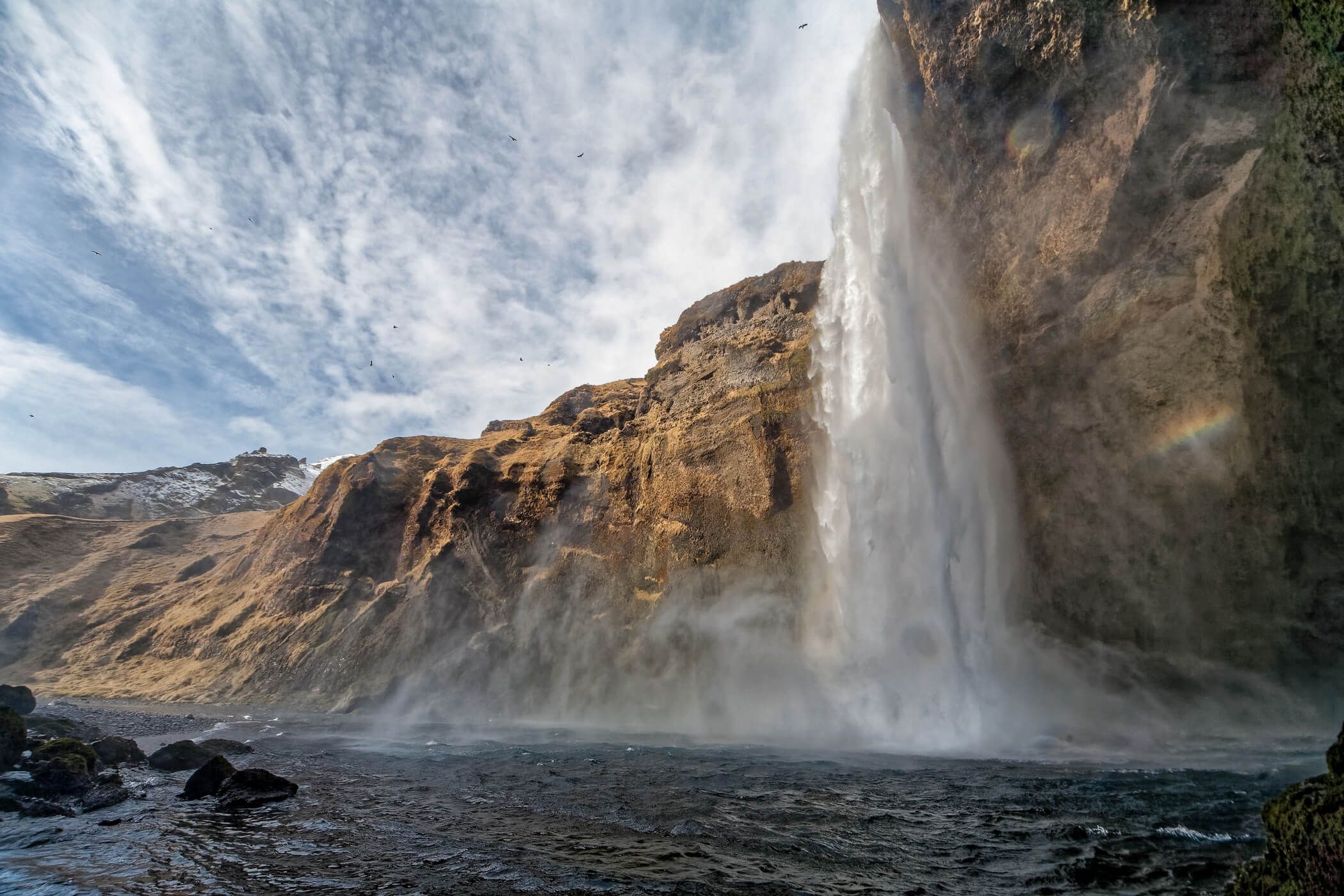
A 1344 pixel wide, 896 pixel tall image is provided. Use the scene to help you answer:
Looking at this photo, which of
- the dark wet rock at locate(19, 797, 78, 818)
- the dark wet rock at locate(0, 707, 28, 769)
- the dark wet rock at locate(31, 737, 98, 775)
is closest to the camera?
the dark wet rock at locate(19, 797, 78, 818)

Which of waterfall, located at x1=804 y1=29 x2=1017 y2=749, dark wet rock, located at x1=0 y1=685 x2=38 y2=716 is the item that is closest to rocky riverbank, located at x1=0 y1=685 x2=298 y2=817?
dark wet rock, located at x1=0 y1=685 x2=38 y2=716

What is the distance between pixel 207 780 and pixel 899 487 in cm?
2097

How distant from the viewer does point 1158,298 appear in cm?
1850

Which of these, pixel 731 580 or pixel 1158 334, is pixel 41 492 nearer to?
pixel 731 580

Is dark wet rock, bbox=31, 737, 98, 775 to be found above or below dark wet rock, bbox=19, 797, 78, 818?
above

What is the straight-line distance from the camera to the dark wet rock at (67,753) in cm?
1227

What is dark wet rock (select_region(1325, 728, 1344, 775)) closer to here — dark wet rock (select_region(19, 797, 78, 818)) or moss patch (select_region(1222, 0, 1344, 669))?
moss patch (select_region(1222, 0, 1344, 669))

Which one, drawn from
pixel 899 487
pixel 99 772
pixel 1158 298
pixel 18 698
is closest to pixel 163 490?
pixel 18 698

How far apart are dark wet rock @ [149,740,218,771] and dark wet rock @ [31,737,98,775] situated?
137 cm

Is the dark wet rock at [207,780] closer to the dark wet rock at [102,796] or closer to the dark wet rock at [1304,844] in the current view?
the dark wet rock at [102,796]

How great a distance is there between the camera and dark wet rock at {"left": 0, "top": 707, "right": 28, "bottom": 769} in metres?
12.7

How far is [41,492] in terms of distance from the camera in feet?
231

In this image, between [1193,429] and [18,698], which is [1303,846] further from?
[18,698]

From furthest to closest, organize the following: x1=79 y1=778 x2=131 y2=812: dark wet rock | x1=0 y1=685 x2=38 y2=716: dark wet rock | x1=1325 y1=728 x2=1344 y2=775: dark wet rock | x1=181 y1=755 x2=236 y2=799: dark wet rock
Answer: x1=0 y1=685 x2=38 y2=716: dark wet rock
x1=181 y1=755 x2=236 y2=799: dark wet rock
x1=79 y1=778 x2=131 y2=812: dark wet rock
x1=1325 y1=728 x2=1344 y2=775: dark wet rock
